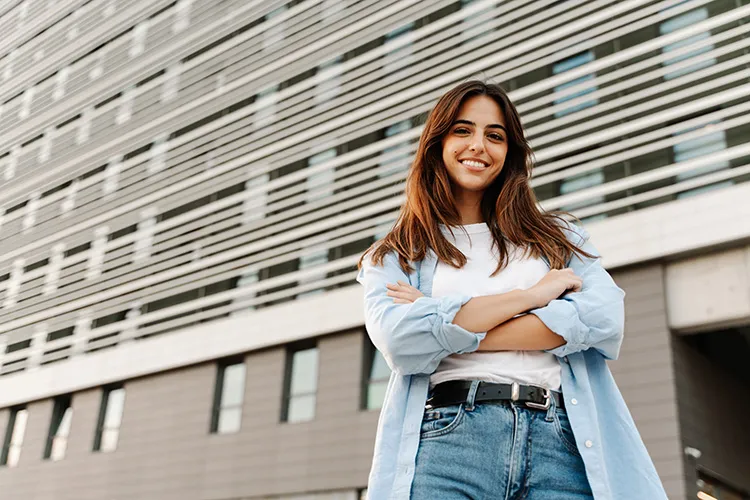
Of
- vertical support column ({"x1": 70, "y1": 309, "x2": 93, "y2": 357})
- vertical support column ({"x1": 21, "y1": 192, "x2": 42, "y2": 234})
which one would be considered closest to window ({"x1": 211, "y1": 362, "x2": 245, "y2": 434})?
vertical support column ({"x1": 70, "y1": 309, "x2": 93, "y2": 357})

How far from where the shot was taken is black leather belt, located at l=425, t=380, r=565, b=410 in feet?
5.80

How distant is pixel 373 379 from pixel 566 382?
1241cm

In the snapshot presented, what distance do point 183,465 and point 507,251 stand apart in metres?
15.0

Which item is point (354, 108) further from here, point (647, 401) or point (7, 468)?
point (7, 468)

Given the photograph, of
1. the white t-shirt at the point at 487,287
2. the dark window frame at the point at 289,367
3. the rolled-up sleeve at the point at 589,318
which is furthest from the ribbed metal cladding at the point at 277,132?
the rolled-up sleeve at the point at 589,318

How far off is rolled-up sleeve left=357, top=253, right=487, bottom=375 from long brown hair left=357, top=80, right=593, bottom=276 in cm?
20

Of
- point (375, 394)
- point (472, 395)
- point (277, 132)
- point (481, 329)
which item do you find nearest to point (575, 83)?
point (375, 394)

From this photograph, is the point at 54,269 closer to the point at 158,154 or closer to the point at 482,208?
the point at 158,154

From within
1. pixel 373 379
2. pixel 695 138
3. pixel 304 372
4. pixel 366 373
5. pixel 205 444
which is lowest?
pixel 205 444

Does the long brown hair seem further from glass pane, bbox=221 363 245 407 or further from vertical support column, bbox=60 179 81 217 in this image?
vertical support column, bbox=60 179 81 217

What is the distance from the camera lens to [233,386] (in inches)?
633

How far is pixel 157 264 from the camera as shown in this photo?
18.1 meters

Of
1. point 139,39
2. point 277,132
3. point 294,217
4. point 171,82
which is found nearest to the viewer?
point 294,217

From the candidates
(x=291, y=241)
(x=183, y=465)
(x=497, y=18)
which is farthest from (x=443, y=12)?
(x=183, y=465)
